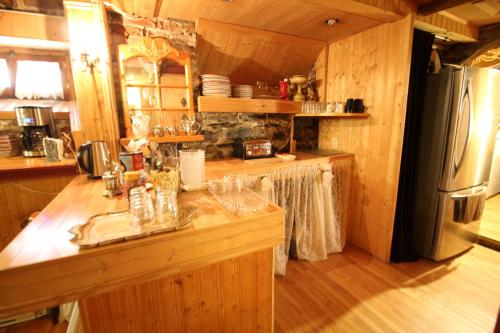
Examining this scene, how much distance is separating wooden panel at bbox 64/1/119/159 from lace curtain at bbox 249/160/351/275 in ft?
4.06

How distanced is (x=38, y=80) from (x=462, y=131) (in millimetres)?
3673

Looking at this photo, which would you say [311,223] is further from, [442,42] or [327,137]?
[442,42]

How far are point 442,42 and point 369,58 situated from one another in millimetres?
1322

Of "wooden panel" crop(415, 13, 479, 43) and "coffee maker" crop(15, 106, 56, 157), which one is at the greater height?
"wooden panel" crop(415, 13, 479, 43)

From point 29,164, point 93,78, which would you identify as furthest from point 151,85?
point 29,164

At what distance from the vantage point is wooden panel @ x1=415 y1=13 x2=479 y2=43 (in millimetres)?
2136

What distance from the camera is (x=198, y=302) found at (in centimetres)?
103

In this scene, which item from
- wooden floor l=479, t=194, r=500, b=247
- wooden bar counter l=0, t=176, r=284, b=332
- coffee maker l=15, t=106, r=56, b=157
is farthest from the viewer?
wooden floor l=479, t=194, r=500, b=247

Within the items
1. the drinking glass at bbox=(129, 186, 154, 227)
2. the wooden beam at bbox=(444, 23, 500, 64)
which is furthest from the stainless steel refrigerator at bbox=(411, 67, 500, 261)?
the drinking glass at bbox=(129, 186, 154, 227)

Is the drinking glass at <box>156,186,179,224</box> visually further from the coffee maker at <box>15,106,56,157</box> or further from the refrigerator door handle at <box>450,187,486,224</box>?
the refrigerator door handle at <box>450,187,486,224</box>

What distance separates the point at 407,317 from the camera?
1643mm

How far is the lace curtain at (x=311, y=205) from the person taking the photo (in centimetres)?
205

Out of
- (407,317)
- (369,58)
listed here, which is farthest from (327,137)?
(407,317)

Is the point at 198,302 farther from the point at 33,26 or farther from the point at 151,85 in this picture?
the point at 33,26
